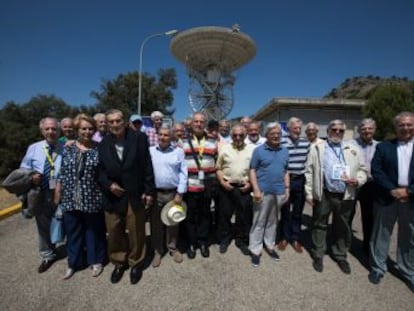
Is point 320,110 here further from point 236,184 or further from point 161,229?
point 161,229

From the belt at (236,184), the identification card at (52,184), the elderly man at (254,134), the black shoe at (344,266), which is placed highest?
the elderly man at (254,134)

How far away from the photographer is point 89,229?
283cm

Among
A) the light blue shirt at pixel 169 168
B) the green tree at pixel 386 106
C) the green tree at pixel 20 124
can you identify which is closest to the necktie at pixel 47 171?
the light blue shirt at pixel 169 168

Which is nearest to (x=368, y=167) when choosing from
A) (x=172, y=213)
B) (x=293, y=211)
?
(x=293, y=211)

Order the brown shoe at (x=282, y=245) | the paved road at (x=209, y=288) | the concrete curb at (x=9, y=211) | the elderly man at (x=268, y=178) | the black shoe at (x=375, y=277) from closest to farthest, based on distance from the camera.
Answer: the paved road at (x=209, y=288)
the black shoe at (x=375, y=277)
the elderly man at (x=268, y=178)
the brown shoe at (x=282, y=245)
the concrete curb at (x=9, y=211)

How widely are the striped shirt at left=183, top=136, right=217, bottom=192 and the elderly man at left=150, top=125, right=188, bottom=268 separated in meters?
0.16

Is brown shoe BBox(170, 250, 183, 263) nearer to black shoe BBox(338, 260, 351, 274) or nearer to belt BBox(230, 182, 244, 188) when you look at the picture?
belt BBox(230, 182, 244, 188)

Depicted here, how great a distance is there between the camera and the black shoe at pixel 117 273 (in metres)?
2.69

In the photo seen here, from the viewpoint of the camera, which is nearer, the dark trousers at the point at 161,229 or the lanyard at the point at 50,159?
the lanyard at the point at 50,159

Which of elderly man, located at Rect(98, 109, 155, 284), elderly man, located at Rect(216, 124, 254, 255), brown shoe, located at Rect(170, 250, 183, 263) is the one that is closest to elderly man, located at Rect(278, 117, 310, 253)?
elderly man, located at Rect(216, 124, 254, 255)

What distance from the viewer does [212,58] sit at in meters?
18.1

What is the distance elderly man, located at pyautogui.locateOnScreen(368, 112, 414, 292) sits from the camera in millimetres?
2588

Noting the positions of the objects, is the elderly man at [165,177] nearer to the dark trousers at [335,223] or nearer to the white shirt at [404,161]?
the dark trousers at [335,223]

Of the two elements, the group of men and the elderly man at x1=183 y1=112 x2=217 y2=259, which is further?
the elderly man at x1=183 y1=112 x2=217 y2=259
